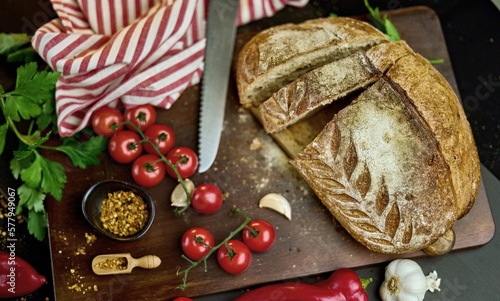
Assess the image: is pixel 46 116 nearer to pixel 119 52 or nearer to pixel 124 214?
pixel 119 52

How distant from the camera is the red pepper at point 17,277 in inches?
165

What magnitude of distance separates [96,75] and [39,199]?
0.80m

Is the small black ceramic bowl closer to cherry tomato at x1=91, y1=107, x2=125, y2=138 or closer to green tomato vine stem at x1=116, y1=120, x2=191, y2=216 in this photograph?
green tomato vine stem at x1=116, y1=120, x2=191, y2=216

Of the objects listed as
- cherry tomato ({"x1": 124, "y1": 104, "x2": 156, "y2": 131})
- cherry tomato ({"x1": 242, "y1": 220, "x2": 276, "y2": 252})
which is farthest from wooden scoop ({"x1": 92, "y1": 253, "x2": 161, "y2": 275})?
cherry tomato ({"x1": 124, "y1": 104, "x2": 156, "y2": 131})

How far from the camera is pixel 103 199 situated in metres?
4.21

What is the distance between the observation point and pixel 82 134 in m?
4.43

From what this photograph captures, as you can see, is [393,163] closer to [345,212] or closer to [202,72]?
[345,212]

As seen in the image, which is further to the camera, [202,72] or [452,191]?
[202,72]

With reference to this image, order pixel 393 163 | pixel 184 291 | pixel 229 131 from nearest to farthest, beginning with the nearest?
pixel 393 163 < pixel 184 291 < pixel 229 131

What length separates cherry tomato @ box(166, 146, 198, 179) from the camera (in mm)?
4238

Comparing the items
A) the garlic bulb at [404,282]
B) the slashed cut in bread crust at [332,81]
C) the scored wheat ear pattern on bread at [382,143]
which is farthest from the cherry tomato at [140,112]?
the garlic bulb at [404,282]

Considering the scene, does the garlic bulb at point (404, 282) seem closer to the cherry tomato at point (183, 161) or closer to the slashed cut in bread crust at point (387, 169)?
the slashed cut in bread crust at point (387, 169)

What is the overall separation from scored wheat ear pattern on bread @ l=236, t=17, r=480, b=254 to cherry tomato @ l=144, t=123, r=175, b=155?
1.94 ft

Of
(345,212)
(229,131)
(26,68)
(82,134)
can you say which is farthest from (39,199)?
(345,212)
